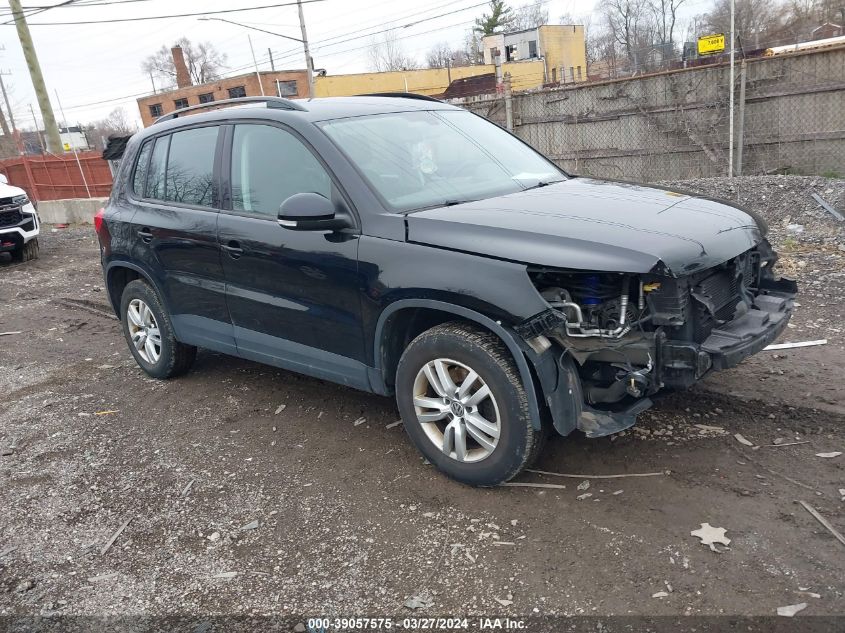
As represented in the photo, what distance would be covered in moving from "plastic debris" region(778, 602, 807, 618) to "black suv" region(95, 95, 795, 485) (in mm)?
919

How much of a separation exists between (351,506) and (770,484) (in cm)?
203

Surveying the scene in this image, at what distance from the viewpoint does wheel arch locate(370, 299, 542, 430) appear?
3020 mm

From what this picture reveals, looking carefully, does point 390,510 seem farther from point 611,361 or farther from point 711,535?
point 711,535

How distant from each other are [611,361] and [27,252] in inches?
496

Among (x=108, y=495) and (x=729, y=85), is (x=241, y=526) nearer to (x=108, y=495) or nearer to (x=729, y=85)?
(x=108, y=495)

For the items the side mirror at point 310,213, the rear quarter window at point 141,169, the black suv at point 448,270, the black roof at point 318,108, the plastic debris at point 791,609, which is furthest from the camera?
the rear quarter window at point 141,169

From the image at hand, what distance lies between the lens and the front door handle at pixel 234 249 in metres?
4.10

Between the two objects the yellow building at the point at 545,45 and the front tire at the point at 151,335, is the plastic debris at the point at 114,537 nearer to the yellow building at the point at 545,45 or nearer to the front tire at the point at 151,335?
the front tire at the point at 151,335

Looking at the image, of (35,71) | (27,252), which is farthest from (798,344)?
(35,71)

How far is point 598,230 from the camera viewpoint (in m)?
3.02

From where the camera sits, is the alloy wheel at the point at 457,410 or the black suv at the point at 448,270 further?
the alloy wheel at the point at 457,410

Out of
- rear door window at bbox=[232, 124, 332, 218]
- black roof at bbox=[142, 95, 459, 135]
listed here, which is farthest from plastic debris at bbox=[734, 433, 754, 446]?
black roof at bbox=[142, 95, 459, 135]

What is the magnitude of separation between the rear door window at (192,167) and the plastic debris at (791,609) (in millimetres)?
3709

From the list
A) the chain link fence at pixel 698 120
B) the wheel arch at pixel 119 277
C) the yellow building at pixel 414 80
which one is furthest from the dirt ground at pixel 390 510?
the yellow building at pixel 414 80
